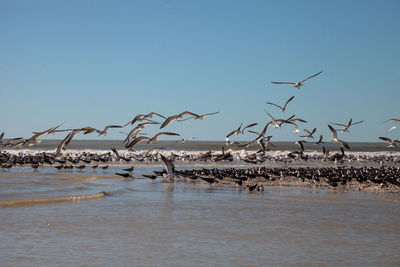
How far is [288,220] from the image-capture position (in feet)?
37.9

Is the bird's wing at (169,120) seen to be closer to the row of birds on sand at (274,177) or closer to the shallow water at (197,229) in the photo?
the shallow water at (197,229)

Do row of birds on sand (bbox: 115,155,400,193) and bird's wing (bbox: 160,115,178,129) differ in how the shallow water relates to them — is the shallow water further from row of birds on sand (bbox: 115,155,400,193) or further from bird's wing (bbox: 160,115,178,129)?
row of birds on sand (bbox: 115,155,400,193)

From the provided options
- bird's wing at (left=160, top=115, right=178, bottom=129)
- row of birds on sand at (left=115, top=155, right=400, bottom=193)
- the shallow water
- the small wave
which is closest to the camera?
the shallow water

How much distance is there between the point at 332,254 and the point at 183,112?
268 inches

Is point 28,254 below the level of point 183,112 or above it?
below

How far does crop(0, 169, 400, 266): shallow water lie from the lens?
26.4 ft

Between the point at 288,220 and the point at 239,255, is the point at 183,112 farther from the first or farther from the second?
the point at 239,255

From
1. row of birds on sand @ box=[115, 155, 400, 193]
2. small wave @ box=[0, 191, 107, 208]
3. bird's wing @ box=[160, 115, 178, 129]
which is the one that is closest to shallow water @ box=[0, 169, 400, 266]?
small wave @ box=[0, 191, 107, 208]

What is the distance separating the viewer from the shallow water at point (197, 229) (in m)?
8.05

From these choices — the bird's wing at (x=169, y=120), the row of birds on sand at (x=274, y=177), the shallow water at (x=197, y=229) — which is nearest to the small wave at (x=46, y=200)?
the shallow water at (x=197, y=229)

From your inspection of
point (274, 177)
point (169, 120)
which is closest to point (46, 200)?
point (169, 120)

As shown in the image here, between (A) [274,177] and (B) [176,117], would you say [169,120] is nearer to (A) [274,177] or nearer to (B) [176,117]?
(B) [176,117]

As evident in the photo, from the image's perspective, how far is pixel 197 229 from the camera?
10.3 metres

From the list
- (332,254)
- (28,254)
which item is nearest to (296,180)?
(332,254)
